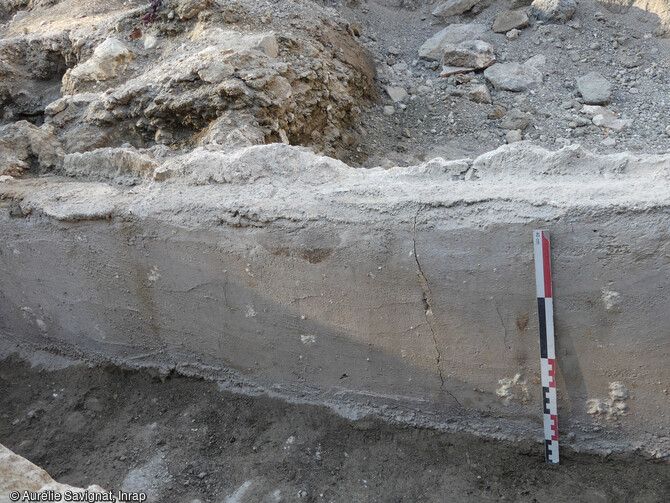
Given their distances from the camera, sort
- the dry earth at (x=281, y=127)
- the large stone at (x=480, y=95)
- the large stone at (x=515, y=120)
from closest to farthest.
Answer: the dry earth at (x=281, y=127), the large stone at (x=515, y=120), the large stone at (x=480, y=95)

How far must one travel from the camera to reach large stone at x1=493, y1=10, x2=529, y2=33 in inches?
182

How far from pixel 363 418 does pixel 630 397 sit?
1.08 metres

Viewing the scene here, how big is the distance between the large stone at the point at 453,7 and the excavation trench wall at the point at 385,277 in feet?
10.3

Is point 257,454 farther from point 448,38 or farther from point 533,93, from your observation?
point 448,38

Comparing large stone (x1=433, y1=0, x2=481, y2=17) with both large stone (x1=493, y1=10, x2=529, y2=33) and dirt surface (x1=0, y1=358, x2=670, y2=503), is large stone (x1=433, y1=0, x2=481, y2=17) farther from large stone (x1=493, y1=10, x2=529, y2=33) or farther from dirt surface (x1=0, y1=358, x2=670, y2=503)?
dirt surface (x1=0, y1=358, x2=670, y2=503)

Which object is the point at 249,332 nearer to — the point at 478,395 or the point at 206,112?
the point at 478,395

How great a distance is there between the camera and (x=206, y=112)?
10.6 ft

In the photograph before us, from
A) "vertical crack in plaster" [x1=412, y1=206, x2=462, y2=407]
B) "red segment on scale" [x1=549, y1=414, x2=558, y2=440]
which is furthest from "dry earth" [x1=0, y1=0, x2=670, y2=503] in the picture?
"vertical crack in plaster" [x1=412, y1=206, x2=462, y2=407]

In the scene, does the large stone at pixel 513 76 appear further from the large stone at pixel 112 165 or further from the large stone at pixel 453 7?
the large stone at pixel 112 165

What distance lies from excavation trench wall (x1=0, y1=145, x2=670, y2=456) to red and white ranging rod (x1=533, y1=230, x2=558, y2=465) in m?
0.03

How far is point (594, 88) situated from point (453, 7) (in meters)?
1.60

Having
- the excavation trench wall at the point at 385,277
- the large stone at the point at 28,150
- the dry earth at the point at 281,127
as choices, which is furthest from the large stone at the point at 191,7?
the excavation trench wall at the point at 385,277

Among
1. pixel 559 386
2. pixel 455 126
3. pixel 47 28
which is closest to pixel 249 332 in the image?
pixel 559 386

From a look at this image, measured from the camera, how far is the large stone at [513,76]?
4.20 m
